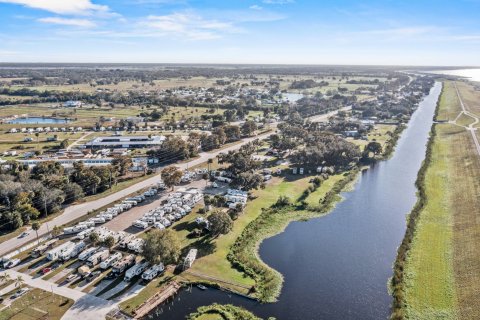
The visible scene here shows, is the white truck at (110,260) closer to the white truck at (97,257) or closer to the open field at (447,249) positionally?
the white truck at (97,257)

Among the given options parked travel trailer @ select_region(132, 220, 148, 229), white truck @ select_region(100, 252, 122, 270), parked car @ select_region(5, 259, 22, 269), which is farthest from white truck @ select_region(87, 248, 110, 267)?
parked car @ select_region(5, 259, 22, 269)

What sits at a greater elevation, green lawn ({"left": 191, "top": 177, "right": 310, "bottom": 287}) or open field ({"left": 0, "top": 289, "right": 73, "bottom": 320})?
green lawn ({"left": 191, "top": 177, "right": 310, "bottom": 287})

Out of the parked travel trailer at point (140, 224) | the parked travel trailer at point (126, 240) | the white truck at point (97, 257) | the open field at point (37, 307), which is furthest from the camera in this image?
the parked travel trailer at point (140, 224)

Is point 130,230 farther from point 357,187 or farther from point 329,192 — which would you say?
point 357,187

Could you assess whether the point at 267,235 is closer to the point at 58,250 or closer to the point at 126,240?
the point at 126,240

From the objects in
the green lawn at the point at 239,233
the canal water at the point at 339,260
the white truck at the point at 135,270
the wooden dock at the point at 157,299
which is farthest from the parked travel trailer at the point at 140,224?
the canal water at the point at 339,260

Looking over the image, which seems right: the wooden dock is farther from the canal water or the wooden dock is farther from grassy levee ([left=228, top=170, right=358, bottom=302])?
grassy levee ([left=228, top=170, right=358, bottom=302])
